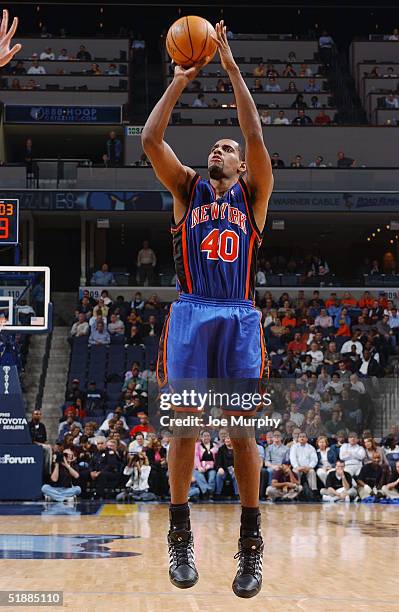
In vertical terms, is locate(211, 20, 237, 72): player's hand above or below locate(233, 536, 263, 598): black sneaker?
above

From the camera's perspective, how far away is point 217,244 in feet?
18.0

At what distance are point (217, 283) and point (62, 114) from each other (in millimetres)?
24816

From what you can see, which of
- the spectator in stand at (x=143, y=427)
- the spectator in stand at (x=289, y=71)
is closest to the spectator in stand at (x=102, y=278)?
the spectator in stand at (x=143, y=427)

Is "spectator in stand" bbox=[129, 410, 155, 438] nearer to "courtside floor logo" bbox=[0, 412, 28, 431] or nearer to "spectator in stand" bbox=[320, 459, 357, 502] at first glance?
"courtside floor logo" bbox=[0, 412, 28, 431]

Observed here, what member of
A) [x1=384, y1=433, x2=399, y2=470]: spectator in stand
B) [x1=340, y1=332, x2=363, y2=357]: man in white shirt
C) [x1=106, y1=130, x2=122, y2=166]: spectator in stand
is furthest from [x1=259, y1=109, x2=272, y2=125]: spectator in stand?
[x1=384, y1=433, x2=399, y2=470]: spectator in stand

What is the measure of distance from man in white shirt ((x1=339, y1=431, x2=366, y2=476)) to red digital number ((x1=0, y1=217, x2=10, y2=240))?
6692 mm

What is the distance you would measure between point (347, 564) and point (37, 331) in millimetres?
7016

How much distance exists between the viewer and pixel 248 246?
559 centimetres

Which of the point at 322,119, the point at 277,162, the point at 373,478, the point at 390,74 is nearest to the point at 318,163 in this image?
the point at 277,162

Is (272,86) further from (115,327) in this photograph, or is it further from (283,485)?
(283,485)

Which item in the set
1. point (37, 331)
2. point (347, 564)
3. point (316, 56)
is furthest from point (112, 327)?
point (316, 56)

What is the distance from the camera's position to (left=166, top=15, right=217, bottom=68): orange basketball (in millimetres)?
5262

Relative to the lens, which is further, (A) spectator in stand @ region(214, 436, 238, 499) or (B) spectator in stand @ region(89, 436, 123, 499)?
(B) spectator in stand @ region(89, 436, 123, 499)

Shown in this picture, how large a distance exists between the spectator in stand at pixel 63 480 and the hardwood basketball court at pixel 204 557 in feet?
3.40
